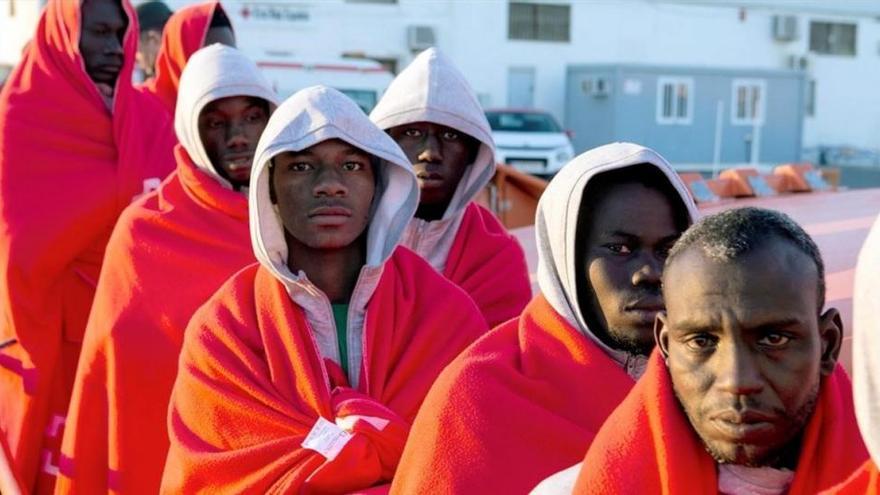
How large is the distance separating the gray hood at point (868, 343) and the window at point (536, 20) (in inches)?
1098

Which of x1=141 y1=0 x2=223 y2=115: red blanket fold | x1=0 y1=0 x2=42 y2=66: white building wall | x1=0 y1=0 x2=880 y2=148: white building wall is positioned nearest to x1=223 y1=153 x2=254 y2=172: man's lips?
x1=141 y1=0 x2=223 y2=115: red blanket fold

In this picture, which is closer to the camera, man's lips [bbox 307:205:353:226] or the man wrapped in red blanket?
the man wrapped in red blanket

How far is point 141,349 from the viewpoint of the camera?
4.62 m

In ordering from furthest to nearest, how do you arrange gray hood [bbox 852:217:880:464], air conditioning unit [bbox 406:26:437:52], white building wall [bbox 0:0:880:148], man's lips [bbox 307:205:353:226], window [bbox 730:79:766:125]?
window [bbox 730:79:766:125], air conditioning unit [bbox 406:26:437:52], white building wall [bbox 0:0:880:148], man's lips [bbox 307:205:353:226], gray hood [bbox 852:217:880:464]

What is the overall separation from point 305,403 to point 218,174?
1.57m

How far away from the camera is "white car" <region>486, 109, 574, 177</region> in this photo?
2289cm

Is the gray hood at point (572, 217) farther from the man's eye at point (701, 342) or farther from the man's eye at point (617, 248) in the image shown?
the man's eye at point (701, 342)

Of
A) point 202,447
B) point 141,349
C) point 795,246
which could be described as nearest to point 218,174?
point 141,349

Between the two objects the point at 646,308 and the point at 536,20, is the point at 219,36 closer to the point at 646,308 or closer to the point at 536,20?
the point at 646,308

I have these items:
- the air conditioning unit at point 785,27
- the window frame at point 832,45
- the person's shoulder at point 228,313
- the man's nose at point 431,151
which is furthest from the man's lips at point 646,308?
the window frame at point 832,45

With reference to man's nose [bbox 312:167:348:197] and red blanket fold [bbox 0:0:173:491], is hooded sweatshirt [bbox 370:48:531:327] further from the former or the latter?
red blanket fold [bbox 0:0:173:491]

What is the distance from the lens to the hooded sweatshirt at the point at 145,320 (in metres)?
4.60

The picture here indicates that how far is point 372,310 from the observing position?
3619mm

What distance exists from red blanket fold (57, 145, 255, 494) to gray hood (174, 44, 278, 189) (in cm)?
18
